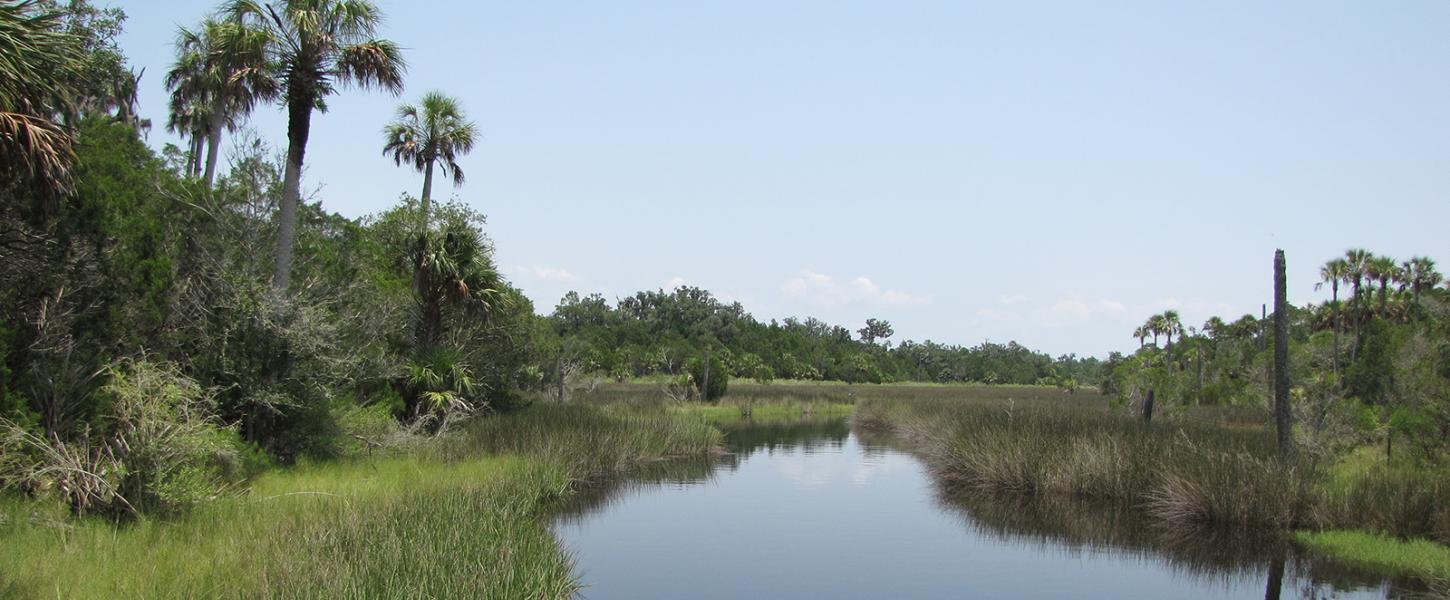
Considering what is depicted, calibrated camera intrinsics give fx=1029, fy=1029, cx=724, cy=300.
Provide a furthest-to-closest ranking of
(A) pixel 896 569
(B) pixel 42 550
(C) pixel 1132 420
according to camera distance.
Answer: (C) pixel 1132 420, (A) pixel 896 569, (B) pixel 42 550

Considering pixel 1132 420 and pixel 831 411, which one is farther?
pixel 831 411

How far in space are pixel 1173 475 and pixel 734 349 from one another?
68.3 m

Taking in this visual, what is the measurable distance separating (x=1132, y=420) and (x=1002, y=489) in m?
6.10

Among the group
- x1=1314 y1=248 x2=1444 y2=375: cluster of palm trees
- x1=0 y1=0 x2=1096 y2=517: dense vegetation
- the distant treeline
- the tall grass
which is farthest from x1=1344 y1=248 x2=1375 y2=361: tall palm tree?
x1=0 y1=0 x2=1096 y2=517: dense vegetation

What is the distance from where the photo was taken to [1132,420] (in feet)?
89.5

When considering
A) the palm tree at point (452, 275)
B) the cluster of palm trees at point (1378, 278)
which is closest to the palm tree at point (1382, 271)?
the cluster of palm trees at point (1378, 278)

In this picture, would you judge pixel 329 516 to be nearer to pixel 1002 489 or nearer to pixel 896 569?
pixel 896 569

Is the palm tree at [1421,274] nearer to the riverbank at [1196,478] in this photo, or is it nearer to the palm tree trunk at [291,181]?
the riverbank at [1196,478]

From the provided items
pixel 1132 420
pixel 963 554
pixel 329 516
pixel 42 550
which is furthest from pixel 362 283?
pixel 1132 420

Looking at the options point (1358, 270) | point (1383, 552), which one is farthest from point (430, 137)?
point (1358, 270)

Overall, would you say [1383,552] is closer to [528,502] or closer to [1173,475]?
[1173,475]

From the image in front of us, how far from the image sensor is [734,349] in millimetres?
86688

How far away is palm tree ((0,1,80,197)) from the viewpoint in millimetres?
9133

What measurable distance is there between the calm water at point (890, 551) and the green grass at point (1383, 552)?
40 cm
